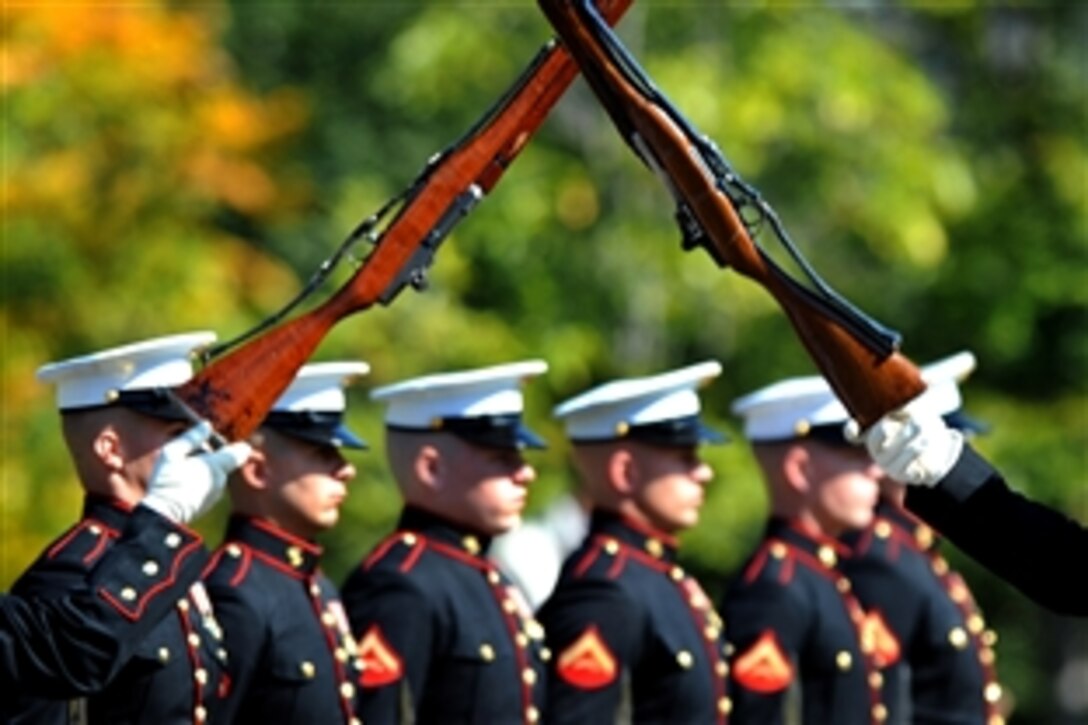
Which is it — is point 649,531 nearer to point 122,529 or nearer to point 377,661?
point 377,661

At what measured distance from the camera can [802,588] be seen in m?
11.1

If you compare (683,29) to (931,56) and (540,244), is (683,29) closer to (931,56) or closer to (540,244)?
(540,244)

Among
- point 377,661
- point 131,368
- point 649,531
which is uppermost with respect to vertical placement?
point 131,368

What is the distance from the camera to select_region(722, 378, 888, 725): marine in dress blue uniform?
Answer: 35.7 feet

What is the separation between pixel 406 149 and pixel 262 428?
15.1m

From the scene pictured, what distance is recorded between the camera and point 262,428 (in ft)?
30.2

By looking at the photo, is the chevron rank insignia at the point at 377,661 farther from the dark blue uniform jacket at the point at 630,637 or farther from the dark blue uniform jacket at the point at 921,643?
the dark blue uniform jacket at the point at 921,643

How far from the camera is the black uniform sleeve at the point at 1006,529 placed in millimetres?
7000

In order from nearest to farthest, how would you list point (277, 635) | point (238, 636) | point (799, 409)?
point (238, 636) < point (277, 635) < point (799, 409)

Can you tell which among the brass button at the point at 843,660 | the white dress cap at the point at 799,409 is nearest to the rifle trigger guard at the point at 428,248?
the white dress cap at the point at 799,409

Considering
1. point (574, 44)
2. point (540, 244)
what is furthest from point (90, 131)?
point (574, 44)

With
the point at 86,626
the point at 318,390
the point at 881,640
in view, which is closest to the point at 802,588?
the point at 881,640

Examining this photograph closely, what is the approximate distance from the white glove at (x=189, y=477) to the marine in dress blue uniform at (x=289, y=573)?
63.8 inches

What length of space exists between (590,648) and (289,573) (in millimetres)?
1361
